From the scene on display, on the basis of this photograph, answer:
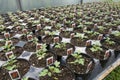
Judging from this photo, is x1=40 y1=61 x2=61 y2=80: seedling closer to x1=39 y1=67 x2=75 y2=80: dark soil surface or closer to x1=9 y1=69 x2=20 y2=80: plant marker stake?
x1=39 y1=67 x2=75 y2=80: dark soil surface

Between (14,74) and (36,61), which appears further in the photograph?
(36,61)

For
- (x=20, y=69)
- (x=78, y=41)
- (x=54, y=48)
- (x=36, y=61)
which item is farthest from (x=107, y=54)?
(x=20, y=69)

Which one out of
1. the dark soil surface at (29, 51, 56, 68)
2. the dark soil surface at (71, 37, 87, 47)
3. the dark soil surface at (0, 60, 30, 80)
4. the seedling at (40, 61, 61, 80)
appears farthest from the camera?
the dark soil surface at (71, 37, 87, 47)

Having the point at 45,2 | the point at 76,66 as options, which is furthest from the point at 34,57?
the point at 45,2

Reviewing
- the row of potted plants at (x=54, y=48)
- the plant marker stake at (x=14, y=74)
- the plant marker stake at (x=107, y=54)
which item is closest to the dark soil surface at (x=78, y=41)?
the row of potted plants at (x=54, y=48)

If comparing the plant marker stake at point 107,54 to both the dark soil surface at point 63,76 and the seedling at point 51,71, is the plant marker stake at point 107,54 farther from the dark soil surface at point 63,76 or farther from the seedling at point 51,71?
the seedling at point 51,71

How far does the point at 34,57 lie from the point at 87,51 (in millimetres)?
Answer: 636

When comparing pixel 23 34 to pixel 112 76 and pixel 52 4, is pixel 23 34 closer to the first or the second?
pixel 112 76

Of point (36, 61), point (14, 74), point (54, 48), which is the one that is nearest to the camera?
point (14, 74)

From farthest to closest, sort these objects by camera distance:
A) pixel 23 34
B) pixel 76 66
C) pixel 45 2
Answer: pixel 45 2
pixel 23 34
pixel 76 66

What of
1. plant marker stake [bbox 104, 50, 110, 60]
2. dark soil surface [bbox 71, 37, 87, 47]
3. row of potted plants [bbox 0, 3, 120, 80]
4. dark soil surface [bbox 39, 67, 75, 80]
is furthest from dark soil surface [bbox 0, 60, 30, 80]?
plant marker stake [bbox 104, 50, 110, 60]

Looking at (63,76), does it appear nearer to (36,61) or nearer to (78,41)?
(36,61)

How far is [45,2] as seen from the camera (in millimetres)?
4020

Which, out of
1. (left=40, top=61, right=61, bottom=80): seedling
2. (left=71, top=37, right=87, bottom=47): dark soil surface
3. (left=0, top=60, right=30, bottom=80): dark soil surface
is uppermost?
(left=71, top=37, right=87, bottom=47): dark soil surface
